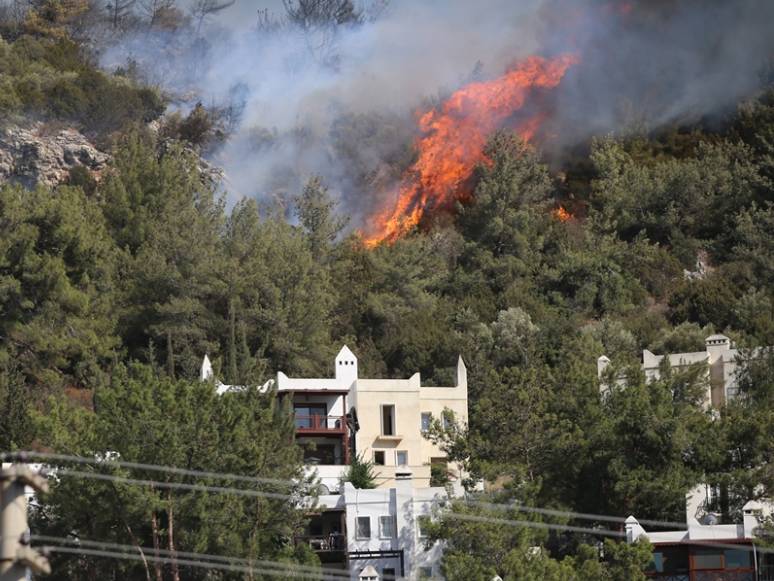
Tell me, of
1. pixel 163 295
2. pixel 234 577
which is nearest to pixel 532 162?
pixel 163 295

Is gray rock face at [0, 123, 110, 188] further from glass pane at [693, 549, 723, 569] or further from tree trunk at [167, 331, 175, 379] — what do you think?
glass pane at [693, 549, 723, 569]

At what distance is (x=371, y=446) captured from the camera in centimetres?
7800

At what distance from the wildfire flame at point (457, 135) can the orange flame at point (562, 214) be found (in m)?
5.02

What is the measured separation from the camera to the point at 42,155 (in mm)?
103750

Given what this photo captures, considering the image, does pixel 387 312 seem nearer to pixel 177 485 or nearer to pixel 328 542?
pixel 328 542

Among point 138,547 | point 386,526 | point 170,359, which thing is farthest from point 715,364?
point 138,547

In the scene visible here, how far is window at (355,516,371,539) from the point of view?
6538 cm

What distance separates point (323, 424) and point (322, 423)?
59 mm

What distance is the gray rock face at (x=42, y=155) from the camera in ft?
335

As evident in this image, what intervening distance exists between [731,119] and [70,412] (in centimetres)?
5834

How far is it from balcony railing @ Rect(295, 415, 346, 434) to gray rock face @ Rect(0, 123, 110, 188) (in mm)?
30367

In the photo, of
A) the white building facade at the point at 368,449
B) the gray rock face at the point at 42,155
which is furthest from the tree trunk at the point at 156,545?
the gray rock face at the point at 42,155

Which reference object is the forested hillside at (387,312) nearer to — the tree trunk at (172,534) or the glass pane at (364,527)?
the tree trunk at (172,534)

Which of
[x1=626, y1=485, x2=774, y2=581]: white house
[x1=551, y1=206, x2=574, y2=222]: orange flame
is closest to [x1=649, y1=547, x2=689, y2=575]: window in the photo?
[x1=626, y1=485, x2=774, y2=581]: white house
